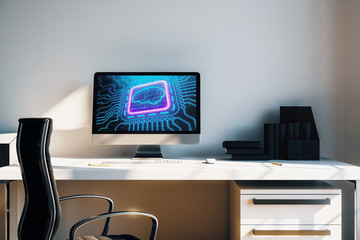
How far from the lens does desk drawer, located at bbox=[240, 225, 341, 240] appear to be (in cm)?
179

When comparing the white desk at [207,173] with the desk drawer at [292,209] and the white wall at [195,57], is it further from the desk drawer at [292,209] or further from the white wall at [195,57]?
the white wall at [195,57]

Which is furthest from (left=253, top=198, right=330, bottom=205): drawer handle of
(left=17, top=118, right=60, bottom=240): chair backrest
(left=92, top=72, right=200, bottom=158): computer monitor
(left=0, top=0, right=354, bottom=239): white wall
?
(left=17, top=118, right=60, bottom=240): chair backrest

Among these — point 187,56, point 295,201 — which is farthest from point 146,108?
point 295,201

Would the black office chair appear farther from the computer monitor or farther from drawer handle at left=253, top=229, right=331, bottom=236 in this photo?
drawer handle at left=253, top=229, right=331, bottom=236

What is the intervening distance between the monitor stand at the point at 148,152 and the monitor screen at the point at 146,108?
0.31 ft

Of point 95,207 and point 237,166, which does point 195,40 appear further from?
point 95,207

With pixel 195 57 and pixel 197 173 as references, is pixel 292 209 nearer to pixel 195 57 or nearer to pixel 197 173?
pixel 197 173

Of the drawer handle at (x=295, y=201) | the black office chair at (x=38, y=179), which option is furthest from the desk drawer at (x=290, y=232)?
the black office chair at (x=38, y=179)

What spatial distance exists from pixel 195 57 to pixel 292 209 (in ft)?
4.63

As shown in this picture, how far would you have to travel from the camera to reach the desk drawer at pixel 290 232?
1.79 meters

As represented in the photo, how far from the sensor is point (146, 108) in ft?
7.50

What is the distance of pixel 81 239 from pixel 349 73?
2357 millimetres

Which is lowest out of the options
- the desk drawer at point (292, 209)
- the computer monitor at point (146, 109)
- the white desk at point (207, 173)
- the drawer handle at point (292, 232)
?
the drawer handle at point (292, 232)

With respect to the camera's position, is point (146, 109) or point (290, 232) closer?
point (290, 232)
